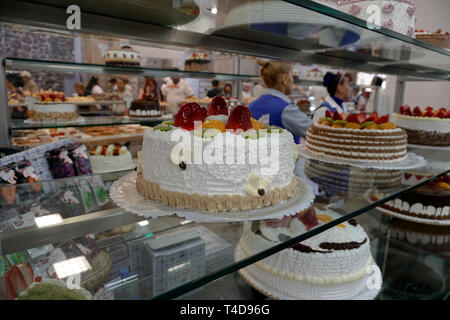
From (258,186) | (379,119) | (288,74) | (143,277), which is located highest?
(288,74)

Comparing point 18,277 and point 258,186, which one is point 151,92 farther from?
point 18,277

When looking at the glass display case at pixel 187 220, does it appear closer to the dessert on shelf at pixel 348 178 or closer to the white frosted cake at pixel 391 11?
the dessert on shelf at pixel 348 178

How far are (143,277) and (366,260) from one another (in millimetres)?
1314

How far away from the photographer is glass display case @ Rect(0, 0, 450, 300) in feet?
2.32

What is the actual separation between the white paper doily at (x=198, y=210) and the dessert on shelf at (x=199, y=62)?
2.89 m

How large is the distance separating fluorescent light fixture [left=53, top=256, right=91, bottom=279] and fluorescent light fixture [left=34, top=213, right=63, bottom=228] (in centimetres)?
20

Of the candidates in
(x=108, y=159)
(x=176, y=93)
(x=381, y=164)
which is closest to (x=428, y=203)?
(x=381, y=164)

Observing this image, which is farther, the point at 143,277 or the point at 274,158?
the point at 274,158

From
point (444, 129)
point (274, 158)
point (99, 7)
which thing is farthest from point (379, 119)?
point (99, 7)

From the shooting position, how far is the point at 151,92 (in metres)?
3.97

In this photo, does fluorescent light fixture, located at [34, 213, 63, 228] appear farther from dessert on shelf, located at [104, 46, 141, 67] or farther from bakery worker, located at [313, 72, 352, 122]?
bakery worker, located at [313, 72, 352, 122]

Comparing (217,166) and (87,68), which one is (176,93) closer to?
(87,68)

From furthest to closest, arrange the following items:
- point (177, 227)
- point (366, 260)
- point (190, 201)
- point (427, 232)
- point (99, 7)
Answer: point (427, 232), point (366, 260), point (99, 7), point (190, 201), point (177, 227)

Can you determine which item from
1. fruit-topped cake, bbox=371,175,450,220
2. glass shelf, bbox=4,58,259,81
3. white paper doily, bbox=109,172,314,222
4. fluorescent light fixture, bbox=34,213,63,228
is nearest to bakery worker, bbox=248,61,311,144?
glass shelf, bbox=4,58,259,81
